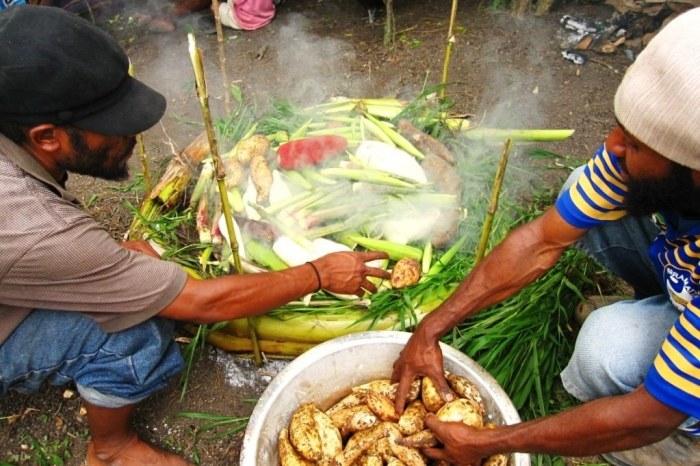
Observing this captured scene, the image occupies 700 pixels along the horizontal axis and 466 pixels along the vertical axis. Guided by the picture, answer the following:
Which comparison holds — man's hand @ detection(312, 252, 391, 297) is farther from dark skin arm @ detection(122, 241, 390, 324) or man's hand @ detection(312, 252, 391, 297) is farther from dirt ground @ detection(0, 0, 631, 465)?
dirt ground @ detection(0, 0, 631, 465)

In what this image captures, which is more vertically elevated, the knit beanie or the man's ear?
the knit beanie

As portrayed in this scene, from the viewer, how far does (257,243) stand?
3.17m

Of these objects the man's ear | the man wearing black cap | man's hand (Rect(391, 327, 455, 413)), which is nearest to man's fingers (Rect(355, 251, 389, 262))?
the man wearing black cap

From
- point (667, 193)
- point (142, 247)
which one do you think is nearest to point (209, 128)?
point (142, 247)

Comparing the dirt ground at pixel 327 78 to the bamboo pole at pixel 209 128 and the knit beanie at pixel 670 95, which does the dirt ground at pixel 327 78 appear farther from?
the knit beanie at pixel 670 95

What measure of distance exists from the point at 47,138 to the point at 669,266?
8.10 feet

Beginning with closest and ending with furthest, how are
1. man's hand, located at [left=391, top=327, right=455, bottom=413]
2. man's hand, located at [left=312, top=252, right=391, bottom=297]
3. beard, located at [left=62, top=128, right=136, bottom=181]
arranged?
beard, located at [left=62, top=128, right=136, bottom=181] < man's hand, located at [left=391, top=327, right=455, bottom=413] < man's hand, located at [left=312, top=252, right=391, bottom=297]

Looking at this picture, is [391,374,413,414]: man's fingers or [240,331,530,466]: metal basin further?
[391,374,413,414]: man's fingers

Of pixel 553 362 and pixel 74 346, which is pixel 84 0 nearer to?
pixel 74 346

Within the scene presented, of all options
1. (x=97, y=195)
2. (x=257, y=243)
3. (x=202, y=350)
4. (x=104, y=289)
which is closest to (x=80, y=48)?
(x=104, y=289)

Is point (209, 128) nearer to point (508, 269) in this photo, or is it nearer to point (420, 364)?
point (420, 364)

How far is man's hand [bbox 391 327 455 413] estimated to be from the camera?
7.54 feet

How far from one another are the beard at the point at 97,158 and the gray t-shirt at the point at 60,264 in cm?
12

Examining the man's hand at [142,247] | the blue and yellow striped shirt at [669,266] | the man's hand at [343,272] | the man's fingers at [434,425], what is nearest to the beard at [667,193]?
the blue and yellow striped shirt at [669,266]
